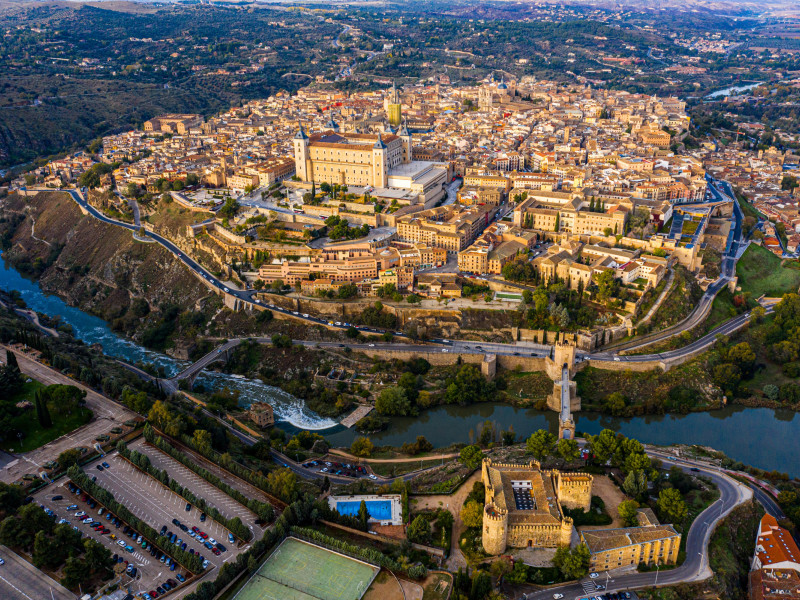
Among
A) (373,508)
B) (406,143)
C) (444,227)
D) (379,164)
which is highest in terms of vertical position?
(406,143)

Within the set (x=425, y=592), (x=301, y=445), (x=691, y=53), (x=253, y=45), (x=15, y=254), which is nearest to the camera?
(x=425, y=592)

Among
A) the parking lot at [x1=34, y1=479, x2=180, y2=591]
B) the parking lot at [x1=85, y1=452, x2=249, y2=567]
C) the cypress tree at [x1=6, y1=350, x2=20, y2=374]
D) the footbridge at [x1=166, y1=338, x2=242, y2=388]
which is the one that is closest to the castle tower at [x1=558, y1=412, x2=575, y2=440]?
the parking lot at [x1=85, y1=452, x2=249, y2=567]

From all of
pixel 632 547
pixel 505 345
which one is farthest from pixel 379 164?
pixel 632 547

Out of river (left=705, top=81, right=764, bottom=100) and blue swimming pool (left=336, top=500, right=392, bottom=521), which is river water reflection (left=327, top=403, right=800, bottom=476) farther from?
river (left=705, top=81, right=764, bottom=100)

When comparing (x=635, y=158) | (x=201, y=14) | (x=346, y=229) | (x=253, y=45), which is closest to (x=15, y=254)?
(x=346, y=229)

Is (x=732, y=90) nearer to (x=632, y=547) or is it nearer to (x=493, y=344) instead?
(x=493, y=344)

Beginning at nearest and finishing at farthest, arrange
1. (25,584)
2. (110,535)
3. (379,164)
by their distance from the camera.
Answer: (25,584) → (110,535) → (379,164)

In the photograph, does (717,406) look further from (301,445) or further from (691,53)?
(691,53)
